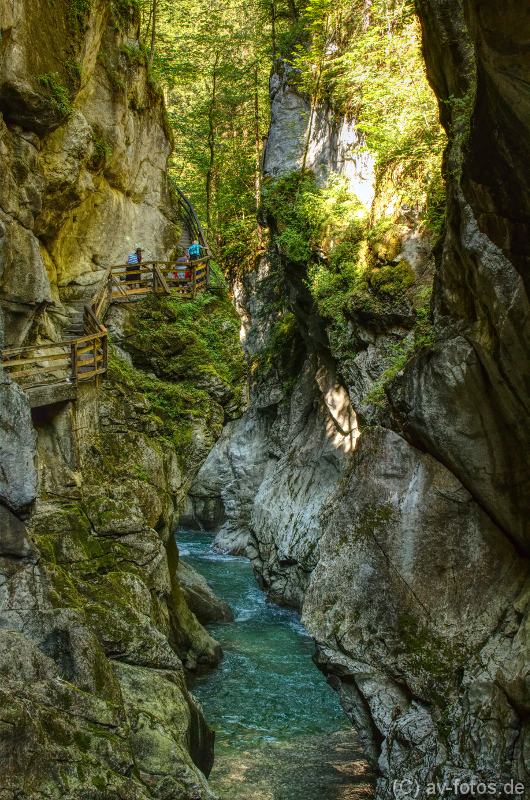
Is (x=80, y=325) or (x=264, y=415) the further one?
(x=264, y=415)

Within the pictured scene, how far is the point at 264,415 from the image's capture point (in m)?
29.8

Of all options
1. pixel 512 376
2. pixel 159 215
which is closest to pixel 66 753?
pixel 512 376

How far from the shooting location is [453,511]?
9.04 metres

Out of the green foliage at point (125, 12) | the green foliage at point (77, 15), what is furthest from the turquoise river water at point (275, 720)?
the green foliage at point (125, 12)

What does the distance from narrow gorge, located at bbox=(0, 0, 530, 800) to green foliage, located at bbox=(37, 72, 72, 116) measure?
39 millimetres

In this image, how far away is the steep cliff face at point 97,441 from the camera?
7871 mm

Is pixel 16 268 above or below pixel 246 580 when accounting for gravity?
above

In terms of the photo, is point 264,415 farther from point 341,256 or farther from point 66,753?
point 66,753

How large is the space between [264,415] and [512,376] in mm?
22545

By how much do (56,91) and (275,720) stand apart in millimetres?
13471

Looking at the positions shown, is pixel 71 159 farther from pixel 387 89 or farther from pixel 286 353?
pixel 286 353

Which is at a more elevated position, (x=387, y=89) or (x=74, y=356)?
(x=387, y=89)

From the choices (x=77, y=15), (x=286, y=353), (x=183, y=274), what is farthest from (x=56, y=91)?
(x=286, y=353)

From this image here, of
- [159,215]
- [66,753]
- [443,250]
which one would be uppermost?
[159,215]
